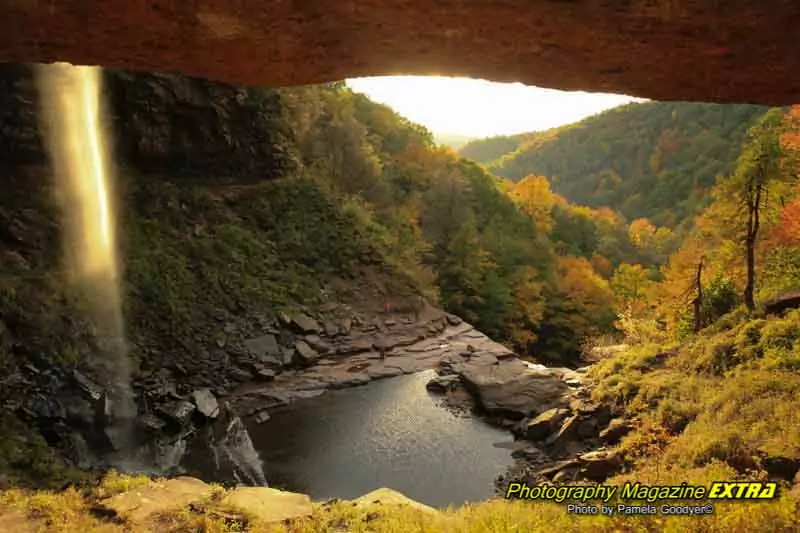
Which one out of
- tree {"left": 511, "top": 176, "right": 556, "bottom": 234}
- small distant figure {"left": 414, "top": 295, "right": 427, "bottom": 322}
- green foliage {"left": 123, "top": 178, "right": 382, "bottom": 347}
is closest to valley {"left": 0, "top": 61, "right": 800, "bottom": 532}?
green foliage {"left": 123, "top": 178, "right": 382, "bottom": 347}

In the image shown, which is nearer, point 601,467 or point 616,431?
point 601,467

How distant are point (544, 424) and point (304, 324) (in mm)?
13414

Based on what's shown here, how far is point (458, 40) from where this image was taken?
149 inches

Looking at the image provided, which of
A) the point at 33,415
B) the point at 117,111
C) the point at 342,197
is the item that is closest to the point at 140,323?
the point at 33,415

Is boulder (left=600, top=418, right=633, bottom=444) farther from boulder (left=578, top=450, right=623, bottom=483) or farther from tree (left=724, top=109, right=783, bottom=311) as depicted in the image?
tree (left=724, top=109, right=783, bottom=311)

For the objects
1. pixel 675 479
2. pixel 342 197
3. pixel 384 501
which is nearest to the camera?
pixel 675 479

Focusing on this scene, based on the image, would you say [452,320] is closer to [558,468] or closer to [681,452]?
[558,468]

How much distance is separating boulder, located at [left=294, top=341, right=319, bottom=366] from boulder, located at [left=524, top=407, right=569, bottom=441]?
10.6 m

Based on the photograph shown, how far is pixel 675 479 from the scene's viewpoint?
29.8 ft

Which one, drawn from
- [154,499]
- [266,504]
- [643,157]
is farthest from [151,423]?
[643,157]

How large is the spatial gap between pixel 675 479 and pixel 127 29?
10.0m

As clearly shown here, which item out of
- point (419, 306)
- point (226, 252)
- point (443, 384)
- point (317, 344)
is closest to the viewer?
point (443, 384)

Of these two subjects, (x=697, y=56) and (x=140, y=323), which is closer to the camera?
(x=697, y=56)

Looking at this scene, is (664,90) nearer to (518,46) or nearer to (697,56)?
(697,56)
